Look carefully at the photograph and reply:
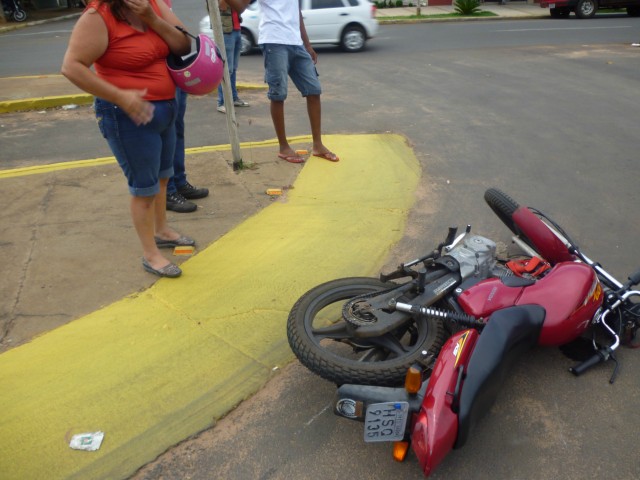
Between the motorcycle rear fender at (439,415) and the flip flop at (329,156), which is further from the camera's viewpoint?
the flip flop at (329,156)

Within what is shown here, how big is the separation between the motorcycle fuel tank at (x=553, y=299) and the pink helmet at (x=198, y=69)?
200 centimetres

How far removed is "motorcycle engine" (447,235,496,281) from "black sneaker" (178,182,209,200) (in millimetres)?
2504

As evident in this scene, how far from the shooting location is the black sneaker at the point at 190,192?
190 inches

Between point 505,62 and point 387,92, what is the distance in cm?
364

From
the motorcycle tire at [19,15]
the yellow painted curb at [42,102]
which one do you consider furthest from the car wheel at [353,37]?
the motorcycle tire at [19,15]

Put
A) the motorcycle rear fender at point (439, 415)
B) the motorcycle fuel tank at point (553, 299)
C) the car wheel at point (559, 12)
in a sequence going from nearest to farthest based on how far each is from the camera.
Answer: the motorcycle rear fender at point (439, 415)
the motorcycle fuel tank at point (553, 299)
the car wheel at point (559, 12)

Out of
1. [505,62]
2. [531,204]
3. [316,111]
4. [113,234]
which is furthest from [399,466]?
[505,62]

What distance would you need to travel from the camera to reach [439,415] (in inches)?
82.9

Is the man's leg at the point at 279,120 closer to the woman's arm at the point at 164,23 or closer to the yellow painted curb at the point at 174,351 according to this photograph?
the yellow painted curb at the point at 174,351

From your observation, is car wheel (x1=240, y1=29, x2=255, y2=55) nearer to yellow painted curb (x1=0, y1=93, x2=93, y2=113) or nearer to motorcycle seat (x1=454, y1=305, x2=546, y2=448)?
yellow painted curb (x1=0, y1=93, x2=93, y2=113)

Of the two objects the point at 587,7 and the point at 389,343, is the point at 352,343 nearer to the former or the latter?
the point at 389,343

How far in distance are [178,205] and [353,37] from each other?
9.98m

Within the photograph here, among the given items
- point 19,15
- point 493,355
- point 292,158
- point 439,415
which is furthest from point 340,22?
point 19,15

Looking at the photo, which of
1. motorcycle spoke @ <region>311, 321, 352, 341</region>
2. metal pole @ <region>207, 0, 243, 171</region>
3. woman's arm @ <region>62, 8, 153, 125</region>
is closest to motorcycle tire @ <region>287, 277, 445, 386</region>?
motorcycle spoke @ <region>311, 321, 352, 341</region>
